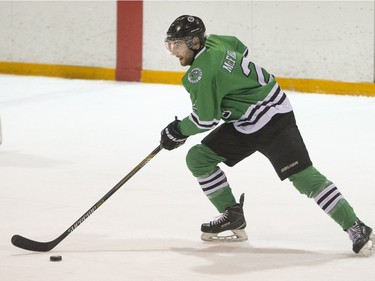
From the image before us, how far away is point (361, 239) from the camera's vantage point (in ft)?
11.9

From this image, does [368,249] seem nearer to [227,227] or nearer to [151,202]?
[227,227]

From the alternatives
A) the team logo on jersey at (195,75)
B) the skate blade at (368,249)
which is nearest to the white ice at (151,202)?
the skate blade at (368,249)

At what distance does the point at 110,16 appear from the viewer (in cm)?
1008

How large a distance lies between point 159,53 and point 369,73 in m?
2.18

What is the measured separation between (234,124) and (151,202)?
37.4 inches

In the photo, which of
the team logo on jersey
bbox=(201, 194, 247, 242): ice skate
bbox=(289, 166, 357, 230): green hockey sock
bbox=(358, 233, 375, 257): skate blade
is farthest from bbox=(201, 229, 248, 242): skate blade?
the team logo on jersey

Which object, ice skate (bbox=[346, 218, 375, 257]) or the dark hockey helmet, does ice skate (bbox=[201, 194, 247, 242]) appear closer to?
ice skate (bbox=[346, 218, 375, 257])

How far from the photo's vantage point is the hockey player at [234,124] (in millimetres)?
3641

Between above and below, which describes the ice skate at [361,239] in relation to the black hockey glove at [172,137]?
below

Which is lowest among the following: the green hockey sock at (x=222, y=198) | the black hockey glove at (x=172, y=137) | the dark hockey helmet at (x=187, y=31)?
the green hockey sock at (x=222, y=198)

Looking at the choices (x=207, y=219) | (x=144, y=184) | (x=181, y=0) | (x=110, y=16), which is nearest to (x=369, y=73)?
(x=181, y=0)

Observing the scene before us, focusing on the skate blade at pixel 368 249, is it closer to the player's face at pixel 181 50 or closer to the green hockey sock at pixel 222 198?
the green hockey sock at pixel 222 198

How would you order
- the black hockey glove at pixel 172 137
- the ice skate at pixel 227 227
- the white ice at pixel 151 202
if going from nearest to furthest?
the white ice at pixel 151 202 → the black hockey glove at pixel 172 137 → the ice skate at pixel 227 227

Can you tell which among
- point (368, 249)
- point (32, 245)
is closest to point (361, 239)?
point (368, 249)
